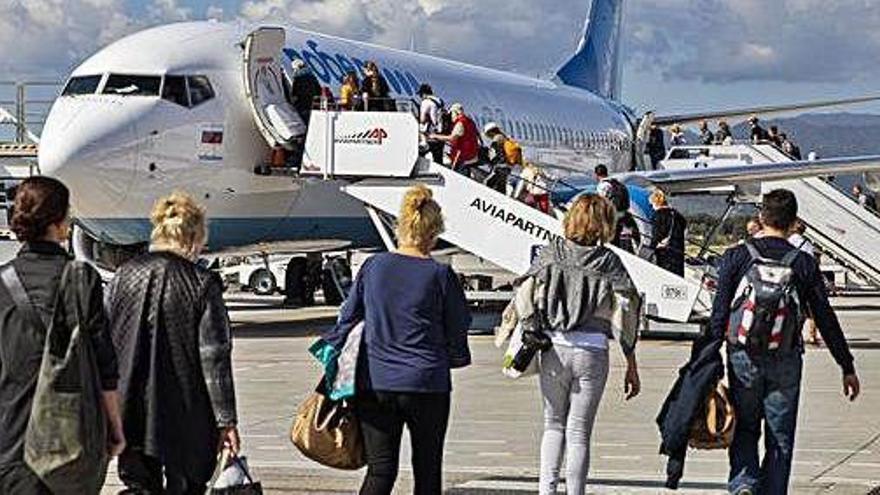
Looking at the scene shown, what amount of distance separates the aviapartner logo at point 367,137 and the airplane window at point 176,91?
6.45 feet

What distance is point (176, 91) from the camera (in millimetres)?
22172

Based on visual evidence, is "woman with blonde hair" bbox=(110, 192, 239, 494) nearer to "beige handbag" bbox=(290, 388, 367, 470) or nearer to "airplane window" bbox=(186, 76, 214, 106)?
"beige handbag" bbox=(290, 388, 367, 470)

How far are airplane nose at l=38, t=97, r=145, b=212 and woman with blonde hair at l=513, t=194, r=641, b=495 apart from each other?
1285 centimetres

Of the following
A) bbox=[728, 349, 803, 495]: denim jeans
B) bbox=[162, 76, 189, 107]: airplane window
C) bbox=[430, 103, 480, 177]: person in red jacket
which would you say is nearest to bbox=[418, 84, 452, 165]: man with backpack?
bbox=[430, 103, 480, 177]: person in red jacket

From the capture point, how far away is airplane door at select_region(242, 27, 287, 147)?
22.6m

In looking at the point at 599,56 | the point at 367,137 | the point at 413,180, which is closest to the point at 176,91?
the point at 367,137

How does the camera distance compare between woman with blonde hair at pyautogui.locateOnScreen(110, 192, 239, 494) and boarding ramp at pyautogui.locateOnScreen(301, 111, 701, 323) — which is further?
boarding ramp at pyautogui.locateOnScreen(301, 111, 701, 323)

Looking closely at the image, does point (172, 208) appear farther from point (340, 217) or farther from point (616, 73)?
point (616, 73)

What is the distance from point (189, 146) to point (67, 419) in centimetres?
1590

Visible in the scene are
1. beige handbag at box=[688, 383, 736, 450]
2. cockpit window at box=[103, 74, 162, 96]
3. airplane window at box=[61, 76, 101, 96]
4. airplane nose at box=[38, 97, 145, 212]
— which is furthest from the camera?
airplane window at box=[61, 76, 101, 96]

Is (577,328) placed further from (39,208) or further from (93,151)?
(93,151)

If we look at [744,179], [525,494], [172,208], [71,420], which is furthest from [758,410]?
[744,179]

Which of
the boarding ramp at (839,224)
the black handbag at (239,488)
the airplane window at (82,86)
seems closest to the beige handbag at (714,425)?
the black handbag at (239,488)

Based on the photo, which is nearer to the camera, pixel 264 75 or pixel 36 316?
pixel 36 316
